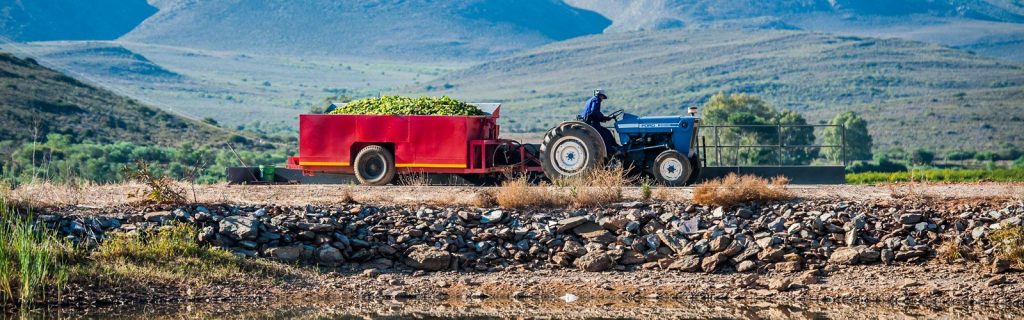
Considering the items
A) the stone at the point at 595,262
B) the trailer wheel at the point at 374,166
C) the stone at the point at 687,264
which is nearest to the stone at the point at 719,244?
the stone at the point at 687,264

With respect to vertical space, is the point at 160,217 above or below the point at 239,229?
above

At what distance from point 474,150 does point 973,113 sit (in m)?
93.4

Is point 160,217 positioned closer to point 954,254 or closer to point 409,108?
point 409,108

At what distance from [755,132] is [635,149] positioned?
2193 inches

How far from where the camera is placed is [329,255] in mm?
23062

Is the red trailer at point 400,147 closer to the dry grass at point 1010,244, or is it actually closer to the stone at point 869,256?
the stone at point 869,256

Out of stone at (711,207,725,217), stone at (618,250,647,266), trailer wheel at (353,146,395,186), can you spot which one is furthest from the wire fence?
stone at (618,250,647,266)

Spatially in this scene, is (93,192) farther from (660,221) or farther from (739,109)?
(739,109)

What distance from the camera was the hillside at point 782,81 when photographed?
114m

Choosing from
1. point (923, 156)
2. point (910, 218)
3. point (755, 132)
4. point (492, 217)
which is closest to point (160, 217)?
point (492, 217)

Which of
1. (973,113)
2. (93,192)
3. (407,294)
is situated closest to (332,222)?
(407,294)

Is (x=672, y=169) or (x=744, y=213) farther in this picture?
(x=672, y=169)

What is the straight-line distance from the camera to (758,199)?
24281mm

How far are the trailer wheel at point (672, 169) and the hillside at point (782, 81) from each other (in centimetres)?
7625
